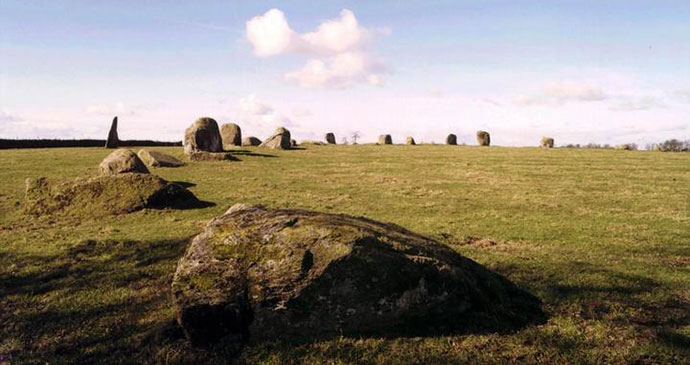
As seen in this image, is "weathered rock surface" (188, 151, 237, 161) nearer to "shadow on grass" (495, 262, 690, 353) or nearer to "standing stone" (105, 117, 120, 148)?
"standing stone" (105, 117, 120, 148)

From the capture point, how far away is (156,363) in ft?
23.1

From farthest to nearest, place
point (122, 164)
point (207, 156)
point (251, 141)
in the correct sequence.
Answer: point (251, 141) < point (207, 156) < point (122, 164)

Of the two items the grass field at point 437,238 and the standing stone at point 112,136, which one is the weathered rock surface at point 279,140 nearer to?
the standing stone at point 112,136

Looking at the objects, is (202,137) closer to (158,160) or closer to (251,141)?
(158,160)

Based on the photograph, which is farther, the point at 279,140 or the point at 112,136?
the point at 279,140

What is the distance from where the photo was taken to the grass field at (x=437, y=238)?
23.9 feet

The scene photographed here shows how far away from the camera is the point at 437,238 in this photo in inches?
572

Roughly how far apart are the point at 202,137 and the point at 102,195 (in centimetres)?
1927

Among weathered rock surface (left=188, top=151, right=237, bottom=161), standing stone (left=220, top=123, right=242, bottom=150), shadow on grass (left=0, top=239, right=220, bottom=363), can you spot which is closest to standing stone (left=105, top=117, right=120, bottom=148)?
standing stone (left=220, top=123, right=242, bottom=150)

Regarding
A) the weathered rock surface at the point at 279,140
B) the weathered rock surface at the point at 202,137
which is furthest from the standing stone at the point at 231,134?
the weathered rock surface at the point at 202,137

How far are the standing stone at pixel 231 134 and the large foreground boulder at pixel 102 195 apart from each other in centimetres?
3097

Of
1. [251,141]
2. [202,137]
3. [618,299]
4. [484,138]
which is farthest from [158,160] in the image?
[484,138]

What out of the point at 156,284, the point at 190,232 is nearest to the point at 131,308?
the point at 156,284

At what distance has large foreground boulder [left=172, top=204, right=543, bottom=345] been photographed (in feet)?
23.8
